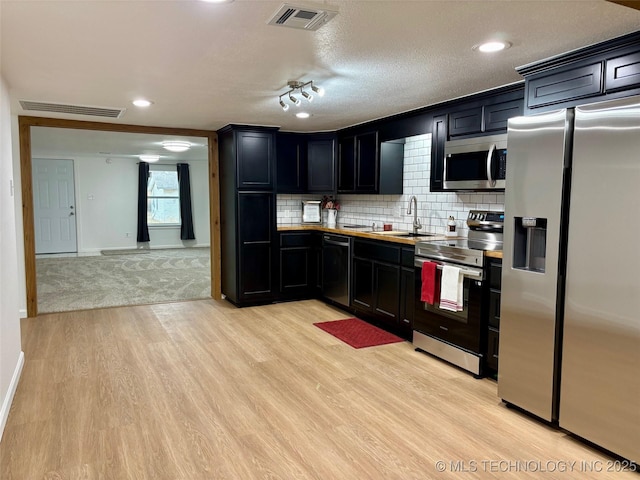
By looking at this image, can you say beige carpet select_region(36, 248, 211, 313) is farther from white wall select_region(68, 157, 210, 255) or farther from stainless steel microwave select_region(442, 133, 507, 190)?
stainless steel microwave select_region(442, 133, 507, 190)

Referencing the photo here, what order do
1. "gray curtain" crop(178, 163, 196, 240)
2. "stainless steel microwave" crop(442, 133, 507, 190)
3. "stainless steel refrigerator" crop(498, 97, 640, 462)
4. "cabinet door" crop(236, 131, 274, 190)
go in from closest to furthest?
"stainless steel refrigerator" crop(498, 97, 640, 462), "stainless steel microwave" crop(442, 133, 507, 190), "cabinet door" crop(236, 131, 274, 190), "gray curtain" crop(178, 163, 196, 240)

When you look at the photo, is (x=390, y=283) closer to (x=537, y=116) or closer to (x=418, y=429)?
(x=418, y=429)

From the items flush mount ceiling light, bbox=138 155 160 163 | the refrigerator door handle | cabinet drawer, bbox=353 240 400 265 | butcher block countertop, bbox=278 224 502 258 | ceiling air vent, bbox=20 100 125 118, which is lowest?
cabinet drawer, bbox=353 240 400 265

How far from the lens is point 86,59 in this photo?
2805 millimetres

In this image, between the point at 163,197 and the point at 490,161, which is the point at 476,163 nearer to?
the point at 490,161

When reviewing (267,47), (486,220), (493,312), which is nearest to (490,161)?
(486,220)

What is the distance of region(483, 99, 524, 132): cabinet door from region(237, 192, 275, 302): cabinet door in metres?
2.81

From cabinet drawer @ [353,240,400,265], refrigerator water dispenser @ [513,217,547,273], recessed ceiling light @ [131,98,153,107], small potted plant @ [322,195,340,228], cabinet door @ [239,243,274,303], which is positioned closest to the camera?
refrigerator water dispenser @ [513,217,547,273]

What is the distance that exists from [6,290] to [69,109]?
2095 mm

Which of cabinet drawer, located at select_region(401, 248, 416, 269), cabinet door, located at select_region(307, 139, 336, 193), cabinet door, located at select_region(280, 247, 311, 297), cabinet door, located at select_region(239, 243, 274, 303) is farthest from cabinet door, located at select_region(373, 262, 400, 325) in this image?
cabinet door, located at select_region(307, 139, 336, 193)

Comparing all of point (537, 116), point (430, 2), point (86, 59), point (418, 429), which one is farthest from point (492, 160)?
point (86, 59)

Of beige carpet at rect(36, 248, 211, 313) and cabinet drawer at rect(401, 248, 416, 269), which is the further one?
beige carpet at rect(36, 248, 211, 313)

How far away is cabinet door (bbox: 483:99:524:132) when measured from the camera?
11.1 ft

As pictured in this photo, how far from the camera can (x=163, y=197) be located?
11156mm
